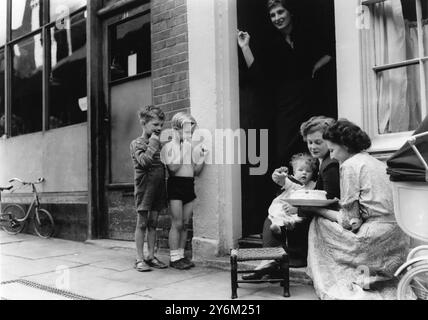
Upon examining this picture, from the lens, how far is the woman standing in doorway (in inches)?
205

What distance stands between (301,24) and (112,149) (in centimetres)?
331

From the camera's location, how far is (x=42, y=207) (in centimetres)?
793

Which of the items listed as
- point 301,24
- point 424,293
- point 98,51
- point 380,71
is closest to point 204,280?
point 424,293

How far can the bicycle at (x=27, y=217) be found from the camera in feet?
25.2

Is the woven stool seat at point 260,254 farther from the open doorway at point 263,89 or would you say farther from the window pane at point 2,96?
the window pane at point 2,96

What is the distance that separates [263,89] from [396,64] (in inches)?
72.9

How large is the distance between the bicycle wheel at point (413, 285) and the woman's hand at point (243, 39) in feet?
10.2

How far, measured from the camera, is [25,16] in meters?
8.75

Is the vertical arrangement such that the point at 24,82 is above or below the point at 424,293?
above

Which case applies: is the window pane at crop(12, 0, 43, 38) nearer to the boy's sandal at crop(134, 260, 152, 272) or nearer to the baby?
the boy's sandal at crop(134, 260, 152, 272)

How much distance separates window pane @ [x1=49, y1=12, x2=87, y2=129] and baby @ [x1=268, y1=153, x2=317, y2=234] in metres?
4.11

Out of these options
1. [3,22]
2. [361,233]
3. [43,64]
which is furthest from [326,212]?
[3,22]

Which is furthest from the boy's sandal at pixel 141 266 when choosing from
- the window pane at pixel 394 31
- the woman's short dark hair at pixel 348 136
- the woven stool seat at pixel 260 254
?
the window pane at pixel 394 31

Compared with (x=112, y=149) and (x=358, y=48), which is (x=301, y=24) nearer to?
(x=358, y=48)
